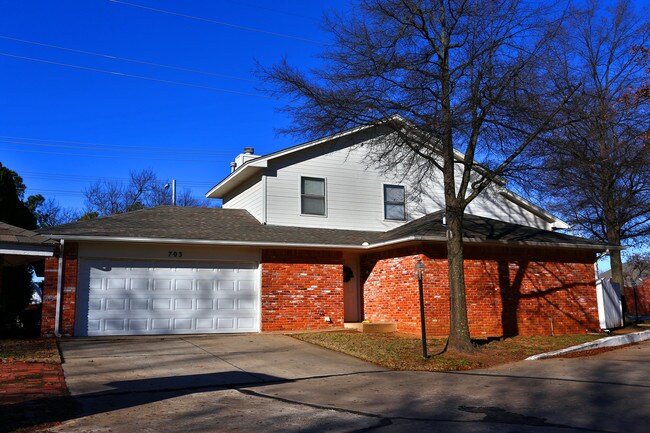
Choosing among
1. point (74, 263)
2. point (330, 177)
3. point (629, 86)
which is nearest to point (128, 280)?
point (74, 263)

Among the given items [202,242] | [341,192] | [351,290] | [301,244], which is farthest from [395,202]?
[202,242]

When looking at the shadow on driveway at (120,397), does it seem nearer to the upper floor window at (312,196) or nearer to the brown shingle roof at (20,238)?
the brown shingle roof at (20,238)

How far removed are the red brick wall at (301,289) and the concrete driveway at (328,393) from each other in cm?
364

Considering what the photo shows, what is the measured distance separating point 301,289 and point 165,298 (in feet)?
13.6

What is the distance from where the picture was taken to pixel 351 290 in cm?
1986

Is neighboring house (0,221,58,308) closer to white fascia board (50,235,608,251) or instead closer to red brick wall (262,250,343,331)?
white fascia board (50,235,608,251)

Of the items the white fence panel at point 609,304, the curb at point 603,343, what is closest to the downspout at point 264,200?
the curb at point 603,343

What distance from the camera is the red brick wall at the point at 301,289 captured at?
17.7 m

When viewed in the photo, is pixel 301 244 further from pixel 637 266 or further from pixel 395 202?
pixel 637 266

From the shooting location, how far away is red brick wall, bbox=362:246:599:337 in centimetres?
1712

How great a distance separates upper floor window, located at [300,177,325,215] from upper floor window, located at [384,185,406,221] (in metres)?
2.50

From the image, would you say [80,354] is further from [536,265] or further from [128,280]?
[536,265]

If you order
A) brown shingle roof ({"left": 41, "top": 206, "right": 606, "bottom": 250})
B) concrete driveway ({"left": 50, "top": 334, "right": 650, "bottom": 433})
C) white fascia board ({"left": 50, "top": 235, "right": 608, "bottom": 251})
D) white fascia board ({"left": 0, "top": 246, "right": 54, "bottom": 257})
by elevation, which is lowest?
concrete driveway ({"left": 50, "top": 334, "right": 650, "bottom": 433})

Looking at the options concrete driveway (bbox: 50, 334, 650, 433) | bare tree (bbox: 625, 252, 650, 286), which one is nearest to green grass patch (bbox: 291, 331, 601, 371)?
concrete driveway (bbox: 50, 334, 650, 433)
